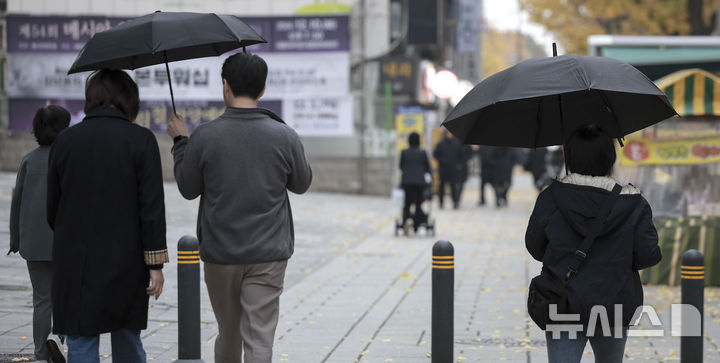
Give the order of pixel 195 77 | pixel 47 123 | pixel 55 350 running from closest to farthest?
pixel 55 350 → pixel 47 123 → pixel 195 77

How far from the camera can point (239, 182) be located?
181 inches

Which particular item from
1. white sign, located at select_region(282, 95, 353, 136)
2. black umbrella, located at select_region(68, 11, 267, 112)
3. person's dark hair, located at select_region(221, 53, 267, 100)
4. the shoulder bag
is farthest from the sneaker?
white sign, located at select_region(282, 95, 353, 136)

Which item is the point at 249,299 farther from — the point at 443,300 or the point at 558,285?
the point at 443,300

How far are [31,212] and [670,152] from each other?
25.6 ft

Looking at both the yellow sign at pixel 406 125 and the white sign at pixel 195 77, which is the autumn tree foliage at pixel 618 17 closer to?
the yellow sign at pixel 406 125

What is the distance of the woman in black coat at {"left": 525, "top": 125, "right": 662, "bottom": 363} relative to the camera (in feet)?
13.8

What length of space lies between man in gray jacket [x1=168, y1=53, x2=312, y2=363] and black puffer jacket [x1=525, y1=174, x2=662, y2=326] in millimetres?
1227

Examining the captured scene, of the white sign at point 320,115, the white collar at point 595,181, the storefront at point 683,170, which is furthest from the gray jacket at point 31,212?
the white sign at point 320,115

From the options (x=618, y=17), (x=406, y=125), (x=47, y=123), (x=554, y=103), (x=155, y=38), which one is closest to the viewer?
(x=155, y=38)

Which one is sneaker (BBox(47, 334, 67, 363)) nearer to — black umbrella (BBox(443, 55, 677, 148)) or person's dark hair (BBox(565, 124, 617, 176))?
black umbrella (BBox(443, 55, 677, 148))

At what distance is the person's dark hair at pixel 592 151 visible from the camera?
14.0 feet

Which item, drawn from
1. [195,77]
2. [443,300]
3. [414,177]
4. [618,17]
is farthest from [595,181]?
[618,17]

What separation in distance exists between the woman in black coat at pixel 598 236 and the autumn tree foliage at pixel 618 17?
22.8 m

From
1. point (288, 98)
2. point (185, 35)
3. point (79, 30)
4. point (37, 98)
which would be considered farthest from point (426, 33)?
point (185, 35)
